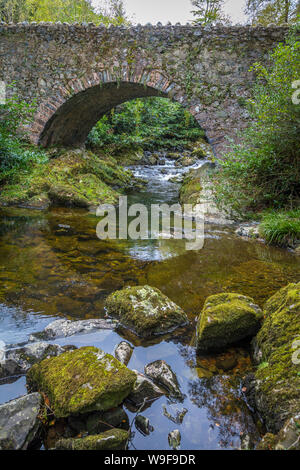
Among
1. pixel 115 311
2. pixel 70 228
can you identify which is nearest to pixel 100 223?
pixel 70 228

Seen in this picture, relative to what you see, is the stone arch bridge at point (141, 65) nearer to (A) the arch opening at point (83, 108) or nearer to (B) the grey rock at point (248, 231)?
(A) the arch opening at point (83, 108)

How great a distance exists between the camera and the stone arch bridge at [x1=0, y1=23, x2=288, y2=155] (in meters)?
7.18

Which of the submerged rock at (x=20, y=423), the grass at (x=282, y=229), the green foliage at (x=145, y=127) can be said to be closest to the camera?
the submerged rock at (x=20, y=423)

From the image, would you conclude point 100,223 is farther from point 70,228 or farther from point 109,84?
point 109,84

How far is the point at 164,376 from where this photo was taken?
185cm

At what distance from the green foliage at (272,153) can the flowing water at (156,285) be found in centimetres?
102

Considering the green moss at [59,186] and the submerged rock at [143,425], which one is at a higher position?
the green moss at [59,186]

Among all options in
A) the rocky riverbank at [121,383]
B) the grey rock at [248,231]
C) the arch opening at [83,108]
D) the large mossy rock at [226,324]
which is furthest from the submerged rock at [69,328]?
the arch opening at [83,108]

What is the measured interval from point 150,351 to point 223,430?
74 cm

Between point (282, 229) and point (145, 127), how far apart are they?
15309mm

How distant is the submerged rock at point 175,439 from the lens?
1456 millimetres

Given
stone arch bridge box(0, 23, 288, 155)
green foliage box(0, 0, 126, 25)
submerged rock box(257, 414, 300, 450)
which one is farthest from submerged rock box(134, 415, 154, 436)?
green foliage box(0, 0, 126, 25)

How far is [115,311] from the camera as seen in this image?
2566 millimetres

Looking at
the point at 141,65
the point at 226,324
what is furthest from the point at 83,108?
the point at 226,324
